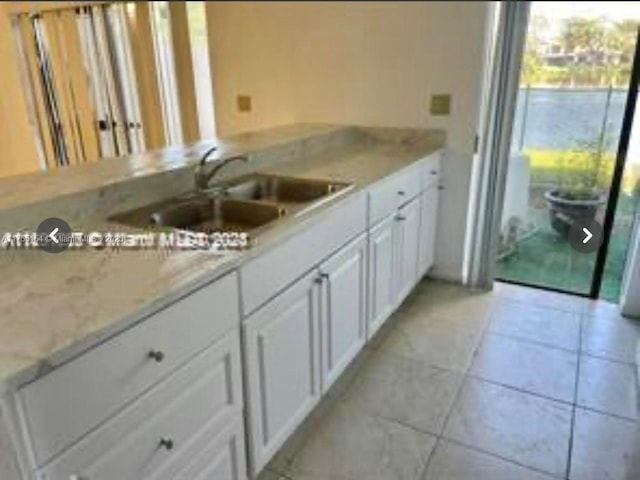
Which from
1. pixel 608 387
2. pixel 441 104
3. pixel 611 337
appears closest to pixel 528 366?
pixel 608 387

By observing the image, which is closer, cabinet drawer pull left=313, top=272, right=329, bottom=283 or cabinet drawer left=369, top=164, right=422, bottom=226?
cabinet drawer pull left=313, top=272, right=329, bottom=283

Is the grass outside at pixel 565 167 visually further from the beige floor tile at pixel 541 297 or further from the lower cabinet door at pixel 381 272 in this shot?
the lower cabinet door at pixel 381 272

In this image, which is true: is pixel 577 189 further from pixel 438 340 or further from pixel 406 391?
pixel 406 391

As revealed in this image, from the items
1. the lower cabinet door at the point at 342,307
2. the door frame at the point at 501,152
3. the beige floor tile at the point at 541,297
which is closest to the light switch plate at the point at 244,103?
the door frame at the point at 501,152

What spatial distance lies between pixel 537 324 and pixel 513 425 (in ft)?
2.85

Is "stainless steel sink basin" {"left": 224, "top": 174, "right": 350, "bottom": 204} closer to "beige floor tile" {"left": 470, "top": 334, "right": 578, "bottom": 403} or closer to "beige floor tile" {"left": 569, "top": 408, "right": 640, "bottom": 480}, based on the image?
"beige floor tile" {"left": 470, "top": 334, "right": 578, "bottom": 403}

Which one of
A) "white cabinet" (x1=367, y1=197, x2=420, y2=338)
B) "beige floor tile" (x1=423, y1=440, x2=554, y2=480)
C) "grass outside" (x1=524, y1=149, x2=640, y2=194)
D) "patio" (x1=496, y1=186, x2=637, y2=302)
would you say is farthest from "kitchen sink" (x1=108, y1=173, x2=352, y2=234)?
"patio" (x1=496, y1=186, x2=637, y2=302)

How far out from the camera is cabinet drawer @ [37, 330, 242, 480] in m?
0.90

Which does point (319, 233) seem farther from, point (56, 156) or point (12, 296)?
point (56, 156)

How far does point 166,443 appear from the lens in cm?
108

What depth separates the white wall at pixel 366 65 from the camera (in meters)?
2.67

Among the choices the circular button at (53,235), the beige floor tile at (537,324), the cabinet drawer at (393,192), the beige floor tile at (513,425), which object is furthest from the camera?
the beige floor tile at (537,324)

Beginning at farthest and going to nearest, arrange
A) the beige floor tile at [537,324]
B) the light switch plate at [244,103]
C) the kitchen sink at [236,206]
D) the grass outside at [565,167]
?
1. the light switch plate at [244,103]
2. the grass outside at [565,167]
3. the beige floor tile at [537,324]
4. the kitchen sink at [236,206]

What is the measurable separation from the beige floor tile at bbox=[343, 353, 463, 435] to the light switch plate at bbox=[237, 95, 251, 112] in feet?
6.35
